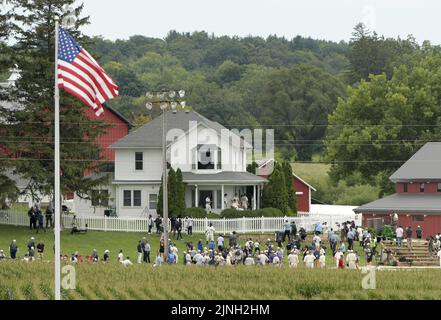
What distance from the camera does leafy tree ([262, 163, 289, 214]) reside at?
7788 cm

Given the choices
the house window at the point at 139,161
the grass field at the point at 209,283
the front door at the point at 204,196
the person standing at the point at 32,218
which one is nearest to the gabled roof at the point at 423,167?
the front door at the point at 204,196

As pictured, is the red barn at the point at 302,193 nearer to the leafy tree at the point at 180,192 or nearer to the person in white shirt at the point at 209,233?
the leafy tree at the point at 180,192

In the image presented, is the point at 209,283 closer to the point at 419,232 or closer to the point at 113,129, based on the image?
the point at 419,232

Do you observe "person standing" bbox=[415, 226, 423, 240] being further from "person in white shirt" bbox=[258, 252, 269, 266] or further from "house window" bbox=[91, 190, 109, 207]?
"house window" bbox=[91, 190, 109, 207]

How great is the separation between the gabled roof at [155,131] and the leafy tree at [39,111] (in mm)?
7203

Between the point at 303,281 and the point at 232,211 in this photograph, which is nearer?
the point at 303,281

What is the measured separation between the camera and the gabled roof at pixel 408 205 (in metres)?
75.7

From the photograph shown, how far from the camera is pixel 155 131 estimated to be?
8094cm

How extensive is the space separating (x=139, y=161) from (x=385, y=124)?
2840 cm

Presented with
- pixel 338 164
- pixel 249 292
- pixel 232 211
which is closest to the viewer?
pixel 249 292

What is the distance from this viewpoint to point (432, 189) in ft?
260
